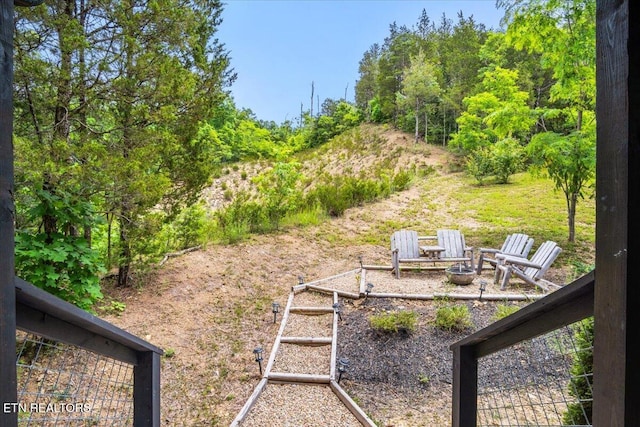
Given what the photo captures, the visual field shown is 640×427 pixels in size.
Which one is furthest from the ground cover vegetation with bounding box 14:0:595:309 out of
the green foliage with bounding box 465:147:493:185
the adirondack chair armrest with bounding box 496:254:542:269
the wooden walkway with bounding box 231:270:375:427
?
the green foliage with bounding box 465:147:493:185

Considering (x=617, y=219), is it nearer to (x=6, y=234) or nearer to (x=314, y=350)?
(x=6, y=234)

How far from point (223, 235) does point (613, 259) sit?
6.44 m

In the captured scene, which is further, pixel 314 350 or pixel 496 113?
pixel 496 113

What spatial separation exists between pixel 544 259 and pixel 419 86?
1332 centimetres

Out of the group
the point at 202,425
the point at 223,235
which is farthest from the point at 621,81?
the point at 223,235

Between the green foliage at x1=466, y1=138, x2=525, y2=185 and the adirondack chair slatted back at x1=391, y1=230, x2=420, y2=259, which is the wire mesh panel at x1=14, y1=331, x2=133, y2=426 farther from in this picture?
the green foliage at x1=466, y1=138, x2=525, y2=185

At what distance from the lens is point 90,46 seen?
10.2ft

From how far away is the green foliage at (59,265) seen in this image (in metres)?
2.62

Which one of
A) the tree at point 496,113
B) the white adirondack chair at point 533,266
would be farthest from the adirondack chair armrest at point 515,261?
the tree at point 496,113

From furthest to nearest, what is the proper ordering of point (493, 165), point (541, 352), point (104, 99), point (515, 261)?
1. point (493, 165)
2. point (515, 261)
3. point (104, 99)
4. point (541, 352)

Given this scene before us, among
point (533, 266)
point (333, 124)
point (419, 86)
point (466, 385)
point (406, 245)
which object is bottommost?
point (466, 385)

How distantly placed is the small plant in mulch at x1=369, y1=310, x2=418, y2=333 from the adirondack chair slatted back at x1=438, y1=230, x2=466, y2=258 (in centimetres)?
243

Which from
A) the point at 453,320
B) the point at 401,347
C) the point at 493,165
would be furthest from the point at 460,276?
the point at 493,165

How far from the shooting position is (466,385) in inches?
57.8
